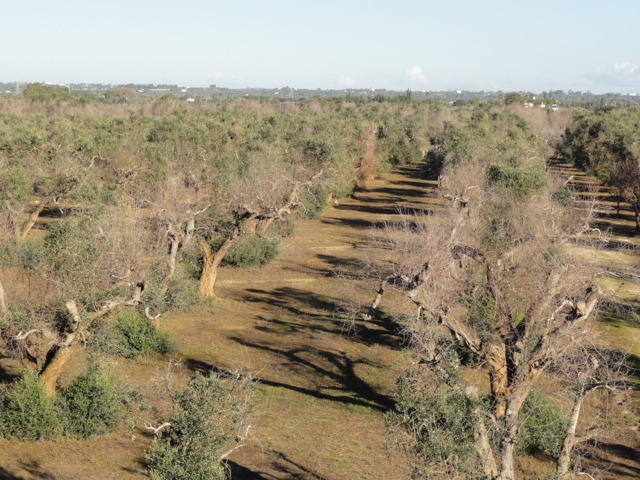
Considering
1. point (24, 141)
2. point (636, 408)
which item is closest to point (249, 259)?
point (24, 141)

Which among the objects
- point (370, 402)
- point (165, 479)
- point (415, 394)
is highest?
point (415, 394)

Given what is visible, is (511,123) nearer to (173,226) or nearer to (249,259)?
(249,259)

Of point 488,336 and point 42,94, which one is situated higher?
point 42,94

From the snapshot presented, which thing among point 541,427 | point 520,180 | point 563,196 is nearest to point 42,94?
point 520,180

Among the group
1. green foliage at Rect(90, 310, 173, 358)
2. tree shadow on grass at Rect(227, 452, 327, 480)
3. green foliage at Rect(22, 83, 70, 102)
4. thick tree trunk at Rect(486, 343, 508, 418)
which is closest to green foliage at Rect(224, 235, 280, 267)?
green foliage at Rect(90, 310, 173, 358)

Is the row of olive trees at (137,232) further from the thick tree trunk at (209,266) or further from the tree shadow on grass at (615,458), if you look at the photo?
the tree shadow on grass at (615,458)

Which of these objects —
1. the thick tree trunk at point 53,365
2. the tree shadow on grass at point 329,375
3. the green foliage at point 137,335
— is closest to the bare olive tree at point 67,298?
the thick tree trunk at point 53,365

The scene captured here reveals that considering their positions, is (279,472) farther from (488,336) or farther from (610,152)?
(610,152)
